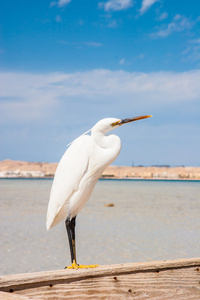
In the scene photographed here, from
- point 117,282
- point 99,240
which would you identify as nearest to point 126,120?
point 117,282

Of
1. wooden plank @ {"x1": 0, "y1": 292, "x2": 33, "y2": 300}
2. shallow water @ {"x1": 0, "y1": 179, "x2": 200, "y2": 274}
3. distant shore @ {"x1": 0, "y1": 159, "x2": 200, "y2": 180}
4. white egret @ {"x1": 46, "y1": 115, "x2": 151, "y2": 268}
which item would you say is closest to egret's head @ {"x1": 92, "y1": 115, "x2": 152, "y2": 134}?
white egret @ {"x1": 46, "y1": 115, "x2": 151, "y2": 268}

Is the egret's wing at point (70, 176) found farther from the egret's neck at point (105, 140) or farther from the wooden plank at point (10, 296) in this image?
the wooden plank at point (10, 296)

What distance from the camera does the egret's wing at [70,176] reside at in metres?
2.62

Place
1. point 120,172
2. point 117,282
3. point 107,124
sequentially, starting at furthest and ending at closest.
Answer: point 120,172
point 107,124
point 117,282

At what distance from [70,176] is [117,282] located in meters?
0.84

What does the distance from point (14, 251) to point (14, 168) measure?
3747 inches

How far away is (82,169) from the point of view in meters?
2.63

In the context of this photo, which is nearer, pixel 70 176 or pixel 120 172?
pixel 70 176

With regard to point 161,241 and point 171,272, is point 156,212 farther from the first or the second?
point 171,272

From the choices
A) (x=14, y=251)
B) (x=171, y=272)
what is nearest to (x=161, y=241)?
(x=14, y=251)

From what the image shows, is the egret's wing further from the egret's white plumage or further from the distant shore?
the distant shore

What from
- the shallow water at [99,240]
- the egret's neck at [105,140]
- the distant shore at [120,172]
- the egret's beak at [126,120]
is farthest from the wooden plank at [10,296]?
the distant shore at [120,172]

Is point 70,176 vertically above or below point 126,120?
below

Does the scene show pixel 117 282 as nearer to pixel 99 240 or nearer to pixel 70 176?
pixel 70 176
